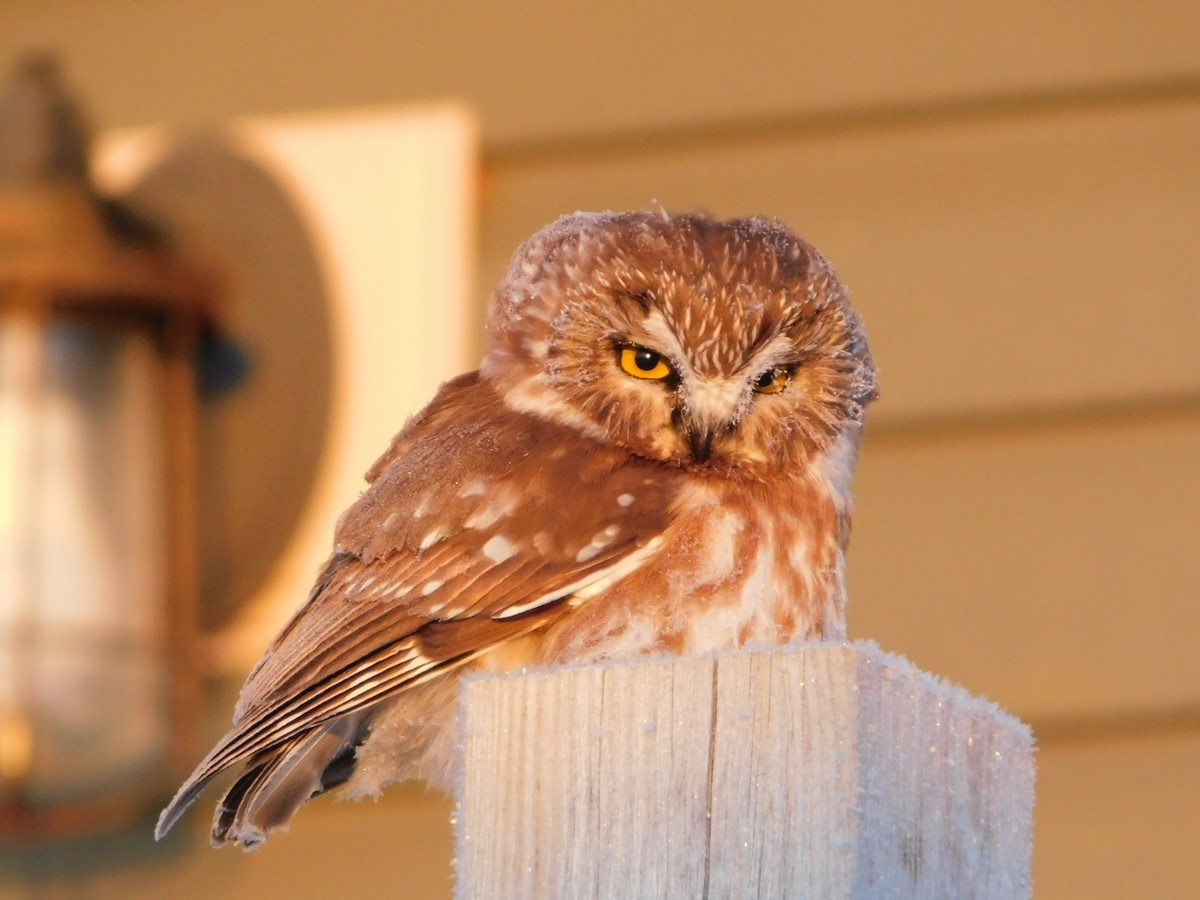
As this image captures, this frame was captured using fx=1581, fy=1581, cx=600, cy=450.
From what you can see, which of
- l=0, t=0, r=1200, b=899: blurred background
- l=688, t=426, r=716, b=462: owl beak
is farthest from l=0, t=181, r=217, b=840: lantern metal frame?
l=688, t=426, r=716, b=462: owl beak

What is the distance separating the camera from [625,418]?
228 centimetres

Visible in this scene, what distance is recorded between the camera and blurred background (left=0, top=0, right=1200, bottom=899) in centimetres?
375

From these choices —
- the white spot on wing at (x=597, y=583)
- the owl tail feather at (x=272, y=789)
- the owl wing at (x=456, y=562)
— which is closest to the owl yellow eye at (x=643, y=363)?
the owl wing at (x=456, y=562)

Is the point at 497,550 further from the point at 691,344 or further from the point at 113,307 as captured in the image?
the point at 113,307

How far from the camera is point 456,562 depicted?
2201 mm

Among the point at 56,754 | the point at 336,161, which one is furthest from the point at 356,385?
the point at 56,754

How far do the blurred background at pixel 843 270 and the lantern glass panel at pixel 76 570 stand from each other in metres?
0.22

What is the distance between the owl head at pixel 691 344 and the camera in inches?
86.0

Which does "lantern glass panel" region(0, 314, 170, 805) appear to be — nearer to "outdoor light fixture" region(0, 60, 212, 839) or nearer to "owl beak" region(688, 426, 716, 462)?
"outdoor light fixture" region(0, 60, 212, 839)

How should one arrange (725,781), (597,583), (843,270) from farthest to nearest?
1. (843,270)
2. (597,583)
3. (725,781)

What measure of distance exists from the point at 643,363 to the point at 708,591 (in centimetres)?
Result: 35

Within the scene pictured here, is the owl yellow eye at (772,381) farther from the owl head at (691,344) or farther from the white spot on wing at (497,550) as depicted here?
the white spot on wing at (497,550)

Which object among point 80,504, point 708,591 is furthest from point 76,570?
point 708,591

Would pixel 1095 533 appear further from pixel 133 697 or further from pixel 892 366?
pixel 133 697
